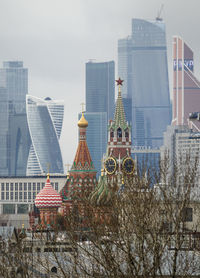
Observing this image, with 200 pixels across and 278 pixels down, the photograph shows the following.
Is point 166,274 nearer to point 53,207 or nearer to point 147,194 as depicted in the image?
point 147,194

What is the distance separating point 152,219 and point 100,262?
3733 millimetres

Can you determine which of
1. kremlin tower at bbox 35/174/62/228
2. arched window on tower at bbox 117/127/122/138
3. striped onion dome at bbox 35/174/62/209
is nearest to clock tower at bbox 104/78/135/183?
arched window on tower at bbox 117/127/122/138

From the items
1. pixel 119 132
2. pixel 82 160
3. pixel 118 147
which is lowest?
pixel 82 160

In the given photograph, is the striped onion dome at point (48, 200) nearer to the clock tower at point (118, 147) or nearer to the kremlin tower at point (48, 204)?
the kremlin tower at point (48, 204)

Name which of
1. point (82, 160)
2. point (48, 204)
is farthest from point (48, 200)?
point (82, 160)

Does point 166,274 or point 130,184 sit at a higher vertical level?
point 130,184

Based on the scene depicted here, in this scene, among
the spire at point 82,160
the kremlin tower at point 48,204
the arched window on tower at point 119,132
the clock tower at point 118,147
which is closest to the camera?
the clock tower at point 118,147

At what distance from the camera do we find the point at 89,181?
15200 cm

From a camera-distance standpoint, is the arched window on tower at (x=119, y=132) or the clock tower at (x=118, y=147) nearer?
the clock tower at (x=118, y=147)

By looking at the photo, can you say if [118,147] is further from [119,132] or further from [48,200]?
[48,200]

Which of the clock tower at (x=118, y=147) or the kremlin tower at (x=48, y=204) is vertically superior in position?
the clock tower at (x=118, y=147)

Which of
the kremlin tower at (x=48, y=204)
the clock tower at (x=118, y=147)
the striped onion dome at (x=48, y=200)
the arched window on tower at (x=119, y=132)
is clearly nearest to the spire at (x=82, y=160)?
the clock tower at (x=118, y=147)

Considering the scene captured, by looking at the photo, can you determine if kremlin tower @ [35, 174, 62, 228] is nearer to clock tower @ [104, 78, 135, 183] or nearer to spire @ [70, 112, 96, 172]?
spire @ [70, 112, 96, 172]

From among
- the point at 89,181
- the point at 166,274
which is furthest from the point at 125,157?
the point at 166,274
